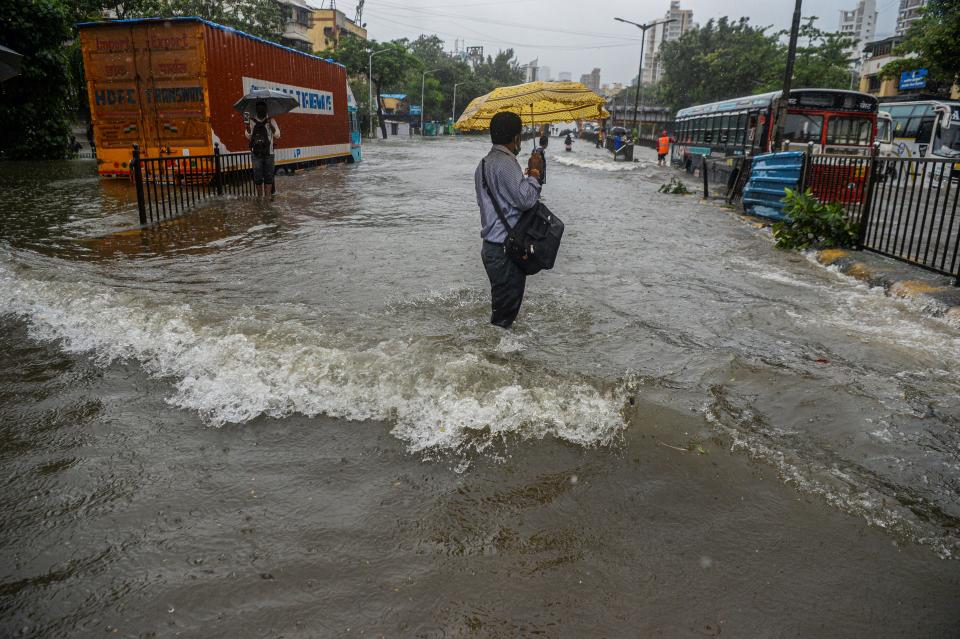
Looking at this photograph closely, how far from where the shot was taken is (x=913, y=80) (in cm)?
3675

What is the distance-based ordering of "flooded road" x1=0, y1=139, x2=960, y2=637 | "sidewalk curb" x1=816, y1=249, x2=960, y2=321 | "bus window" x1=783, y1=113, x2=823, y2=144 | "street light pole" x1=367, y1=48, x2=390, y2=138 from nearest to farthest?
"flooded road" x1=0, y1=139, x2=960, y2=637 → "sidewalk curb" x1=816, y1=249, x2=960, y2=321 → "bus window" x1=783, y1=113, x2=823, y2=144 → "street light pole" x1=367, y1=48, x2=390, y2=138

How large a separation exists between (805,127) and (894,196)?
28.6 ft

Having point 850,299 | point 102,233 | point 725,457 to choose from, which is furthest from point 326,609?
point 102,233

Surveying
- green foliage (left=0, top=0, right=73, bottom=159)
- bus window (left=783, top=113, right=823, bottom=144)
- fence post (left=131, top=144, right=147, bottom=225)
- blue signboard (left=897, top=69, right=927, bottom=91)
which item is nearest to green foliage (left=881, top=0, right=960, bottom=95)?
bus window (left=783, top=113, right=823, bottom=144)

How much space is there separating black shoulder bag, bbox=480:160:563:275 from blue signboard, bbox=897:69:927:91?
136ft

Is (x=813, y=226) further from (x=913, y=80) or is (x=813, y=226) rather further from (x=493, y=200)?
(x=913, y=80)

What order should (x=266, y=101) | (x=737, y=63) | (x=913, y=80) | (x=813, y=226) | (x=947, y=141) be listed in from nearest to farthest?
(x=813, y=226) → (x=266, y=101) → (x=947, y=141) → (x=913, y=80) → (x=737, y=63)

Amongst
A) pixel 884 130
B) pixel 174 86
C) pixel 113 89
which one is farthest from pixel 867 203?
pixel 113 89

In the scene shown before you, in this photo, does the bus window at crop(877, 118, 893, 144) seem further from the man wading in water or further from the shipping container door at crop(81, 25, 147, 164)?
the shipping container door at crop(81, 25, 147, 164)

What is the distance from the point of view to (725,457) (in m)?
3.36

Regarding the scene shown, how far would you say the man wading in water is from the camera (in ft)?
14.3

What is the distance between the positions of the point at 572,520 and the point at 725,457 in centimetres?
107

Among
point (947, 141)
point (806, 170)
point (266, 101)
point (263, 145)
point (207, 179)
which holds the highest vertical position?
point (266, 101)

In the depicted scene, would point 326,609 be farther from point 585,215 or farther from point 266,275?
point 585,215
